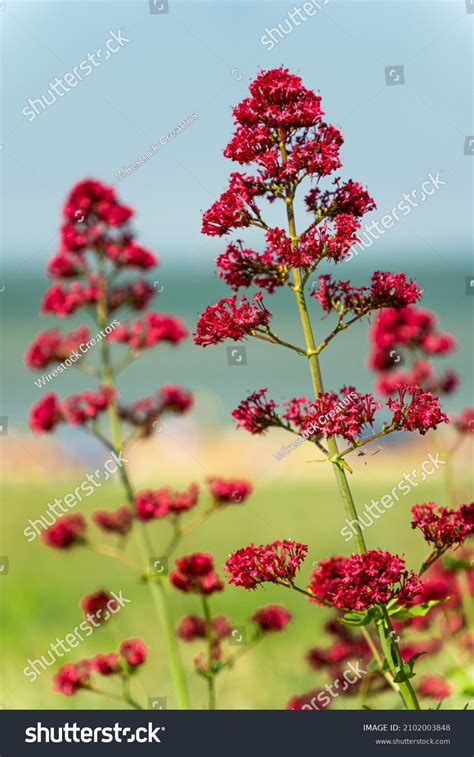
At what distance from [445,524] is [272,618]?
164 cm

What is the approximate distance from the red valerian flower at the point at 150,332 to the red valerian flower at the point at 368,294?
1820 millimetres

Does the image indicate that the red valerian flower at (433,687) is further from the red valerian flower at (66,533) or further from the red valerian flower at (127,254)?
the red valerian flower at (127,254)

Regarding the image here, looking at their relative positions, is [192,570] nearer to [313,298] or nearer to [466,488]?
[313,298]

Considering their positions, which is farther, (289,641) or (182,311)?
(182,311)

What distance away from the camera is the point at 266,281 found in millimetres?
3799

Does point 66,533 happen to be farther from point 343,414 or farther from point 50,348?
point 343,414

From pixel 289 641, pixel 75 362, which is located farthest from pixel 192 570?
pixel 289 641

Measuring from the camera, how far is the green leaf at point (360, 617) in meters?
3.55

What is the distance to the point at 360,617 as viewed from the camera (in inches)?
141

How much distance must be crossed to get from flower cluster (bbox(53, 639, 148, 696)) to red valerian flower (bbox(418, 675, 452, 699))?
65.9 inches

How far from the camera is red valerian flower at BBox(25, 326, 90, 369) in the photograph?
5.50m

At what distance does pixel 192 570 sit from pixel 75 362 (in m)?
1.43
